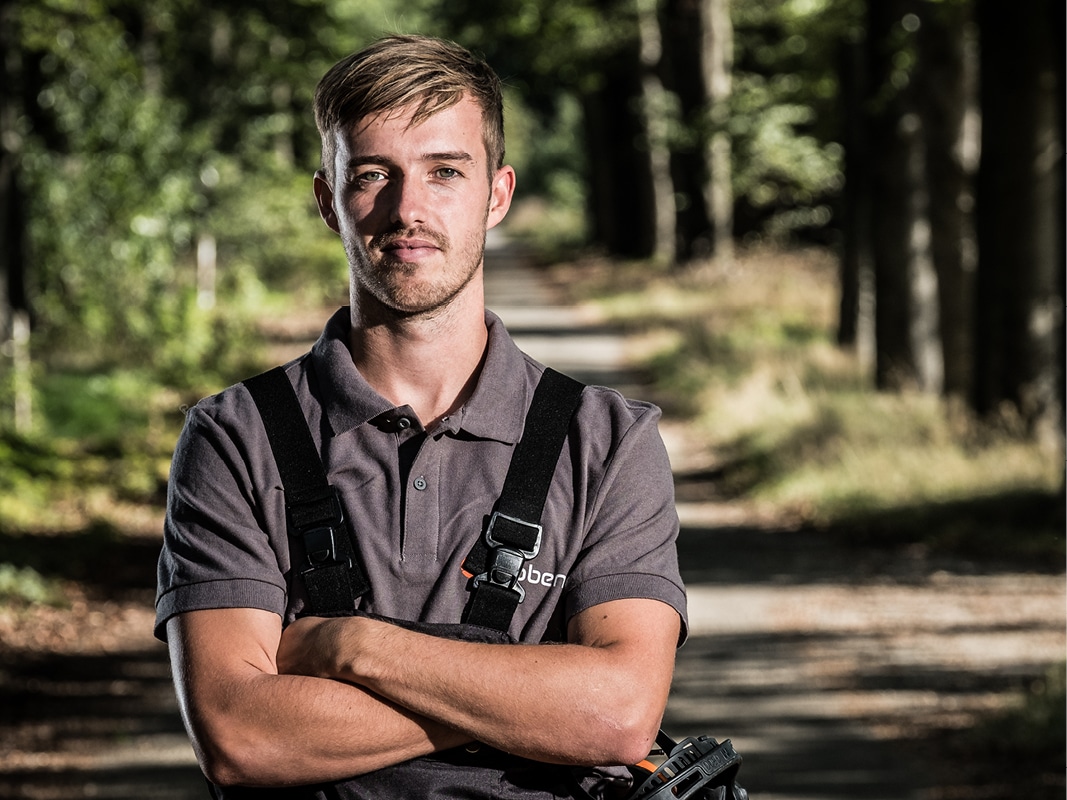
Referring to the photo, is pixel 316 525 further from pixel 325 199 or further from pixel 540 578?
pixel 325 199

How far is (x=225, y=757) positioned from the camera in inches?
103

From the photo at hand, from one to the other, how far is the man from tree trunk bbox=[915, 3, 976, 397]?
12867 mm

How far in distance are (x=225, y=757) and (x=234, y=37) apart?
2159cm

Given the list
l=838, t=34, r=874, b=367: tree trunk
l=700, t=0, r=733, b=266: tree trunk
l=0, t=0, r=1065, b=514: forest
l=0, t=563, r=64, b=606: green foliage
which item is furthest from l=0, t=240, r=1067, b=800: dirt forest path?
l=700, t=0, r=733, b=266: tree trunk

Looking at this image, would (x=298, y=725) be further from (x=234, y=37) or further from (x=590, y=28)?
(x=590, y=28)

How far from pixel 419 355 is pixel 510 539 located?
1.49 ft

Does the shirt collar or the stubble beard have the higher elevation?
the stubble beard

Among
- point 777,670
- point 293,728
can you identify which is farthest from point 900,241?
point 293,728

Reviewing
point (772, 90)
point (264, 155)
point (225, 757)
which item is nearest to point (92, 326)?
point (264, 155)

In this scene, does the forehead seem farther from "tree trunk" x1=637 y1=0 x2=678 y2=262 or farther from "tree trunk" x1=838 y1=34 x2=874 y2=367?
"tree trunk" x1=637 y1=0 x2=678 y2=262

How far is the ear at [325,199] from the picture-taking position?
290 cm

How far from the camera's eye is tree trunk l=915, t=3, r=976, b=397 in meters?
15.1

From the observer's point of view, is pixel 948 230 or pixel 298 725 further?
pixel 948 230

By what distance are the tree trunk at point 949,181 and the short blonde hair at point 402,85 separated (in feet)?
42.2
